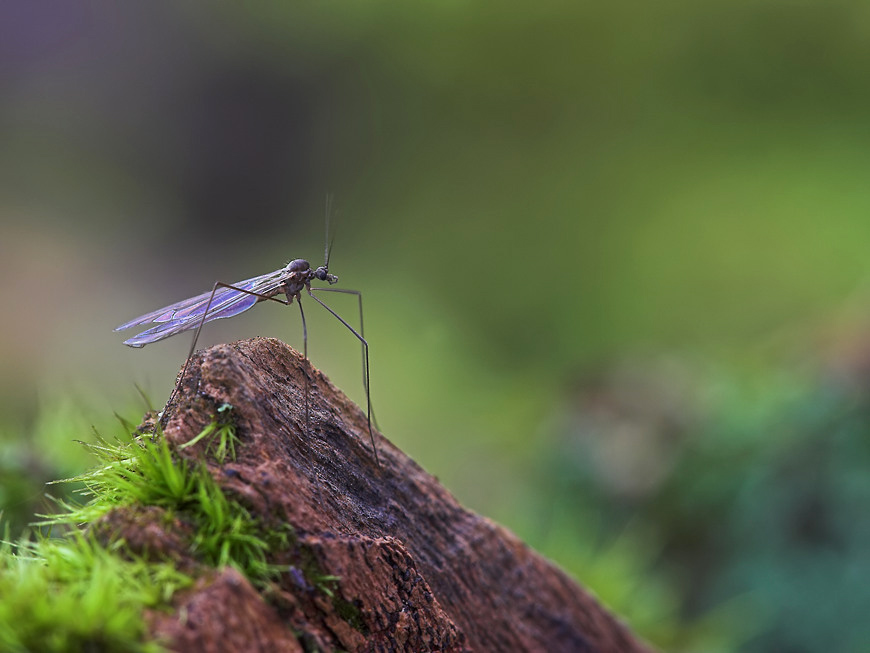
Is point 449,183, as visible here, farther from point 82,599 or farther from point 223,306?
point 82,599

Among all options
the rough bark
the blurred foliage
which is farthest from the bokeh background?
the rough bark

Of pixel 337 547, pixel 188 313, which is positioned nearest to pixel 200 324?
pixel 188 313

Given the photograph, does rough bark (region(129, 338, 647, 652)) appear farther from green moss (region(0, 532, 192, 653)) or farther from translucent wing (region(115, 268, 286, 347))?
translucent wing (region(115, 268, 286, 347))

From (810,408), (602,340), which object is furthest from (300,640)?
(602,340)

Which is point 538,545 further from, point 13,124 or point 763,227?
point 13,124

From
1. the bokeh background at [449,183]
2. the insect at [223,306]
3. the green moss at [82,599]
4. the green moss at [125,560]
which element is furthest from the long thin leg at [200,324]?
the bokeh background at [449,183]

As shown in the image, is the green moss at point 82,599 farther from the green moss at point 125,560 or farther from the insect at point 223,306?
the insect at point 223,306
